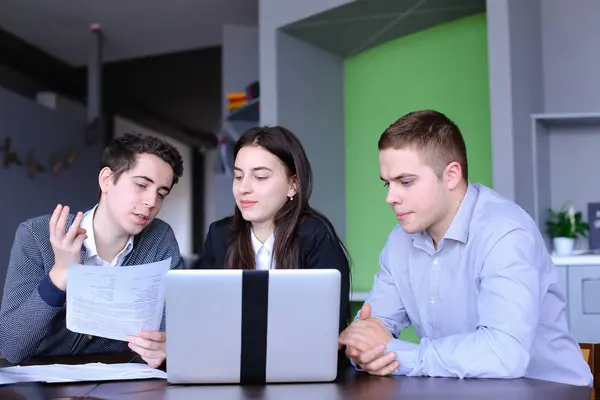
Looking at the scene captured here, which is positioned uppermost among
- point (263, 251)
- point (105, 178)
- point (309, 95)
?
point (309, 95)

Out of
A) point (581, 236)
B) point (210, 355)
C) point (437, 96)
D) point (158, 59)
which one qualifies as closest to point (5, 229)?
point (158, 59)

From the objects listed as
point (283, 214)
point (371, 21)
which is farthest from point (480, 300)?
point (371, 21)

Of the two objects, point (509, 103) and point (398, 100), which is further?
point (398, 100)

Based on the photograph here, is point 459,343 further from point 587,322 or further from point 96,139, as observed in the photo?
point 96,139

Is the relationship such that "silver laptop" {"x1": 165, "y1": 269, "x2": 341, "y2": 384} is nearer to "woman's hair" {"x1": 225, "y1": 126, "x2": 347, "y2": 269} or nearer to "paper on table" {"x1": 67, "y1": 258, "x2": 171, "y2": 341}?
"paper on table" {"x1": 67, "y1": 258, "x2": 171, "y2": 341}

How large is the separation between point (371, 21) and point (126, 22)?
310 centimetres

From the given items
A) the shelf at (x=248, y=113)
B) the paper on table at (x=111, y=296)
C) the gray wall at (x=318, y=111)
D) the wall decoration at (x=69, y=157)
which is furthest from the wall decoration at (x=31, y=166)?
the paper on table at (x=111, y=296)

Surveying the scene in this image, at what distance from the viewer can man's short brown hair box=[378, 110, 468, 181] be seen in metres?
1.68

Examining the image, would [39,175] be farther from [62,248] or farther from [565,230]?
[62,248]

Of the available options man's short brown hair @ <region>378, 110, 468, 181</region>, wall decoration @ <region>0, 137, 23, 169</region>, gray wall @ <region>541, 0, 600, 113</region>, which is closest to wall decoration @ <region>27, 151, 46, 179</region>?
wall decoration @ <region>0, 137, 23, 169</region>

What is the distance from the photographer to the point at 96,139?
7.61 metres

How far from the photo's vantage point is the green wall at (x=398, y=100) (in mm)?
4055

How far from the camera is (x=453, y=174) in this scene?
173 centimetres

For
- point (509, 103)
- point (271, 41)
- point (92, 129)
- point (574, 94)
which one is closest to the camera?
point (509, 103)
